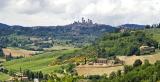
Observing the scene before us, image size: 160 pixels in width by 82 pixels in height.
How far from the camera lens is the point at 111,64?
570 feet

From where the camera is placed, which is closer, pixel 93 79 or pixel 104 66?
pixel 93 79

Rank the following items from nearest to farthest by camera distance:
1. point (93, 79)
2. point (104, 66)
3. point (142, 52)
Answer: point (93, 79) → point (104, 66) → point (142, 52)

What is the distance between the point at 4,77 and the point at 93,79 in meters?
54.1

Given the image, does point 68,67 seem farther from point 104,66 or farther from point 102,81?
point 102,81

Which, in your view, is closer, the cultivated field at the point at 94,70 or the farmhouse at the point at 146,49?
the cultivated field at the point at 94,70

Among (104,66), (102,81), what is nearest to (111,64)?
(104,66)

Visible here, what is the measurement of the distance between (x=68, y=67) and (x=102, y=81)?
143ft

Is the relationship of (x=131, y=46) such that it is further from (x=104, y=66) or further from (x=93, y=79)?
(x=93, y=79)

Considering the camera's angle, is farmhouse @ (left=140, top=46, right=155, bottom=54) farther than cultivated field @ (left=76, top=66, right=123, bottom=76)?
Yes

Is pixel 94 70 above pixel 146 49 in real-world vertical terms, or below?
below

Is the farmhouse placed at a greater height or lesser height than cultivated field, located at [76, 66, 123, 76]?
greater

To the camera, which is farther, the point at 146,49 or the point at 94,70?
the point at 146,49

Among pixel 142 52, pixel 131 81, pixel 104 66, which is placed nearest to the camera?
pixel 131 81

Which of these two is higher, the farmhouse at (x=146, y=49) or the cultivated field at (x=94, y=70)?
the farmhouse at (x=146, y=49)
